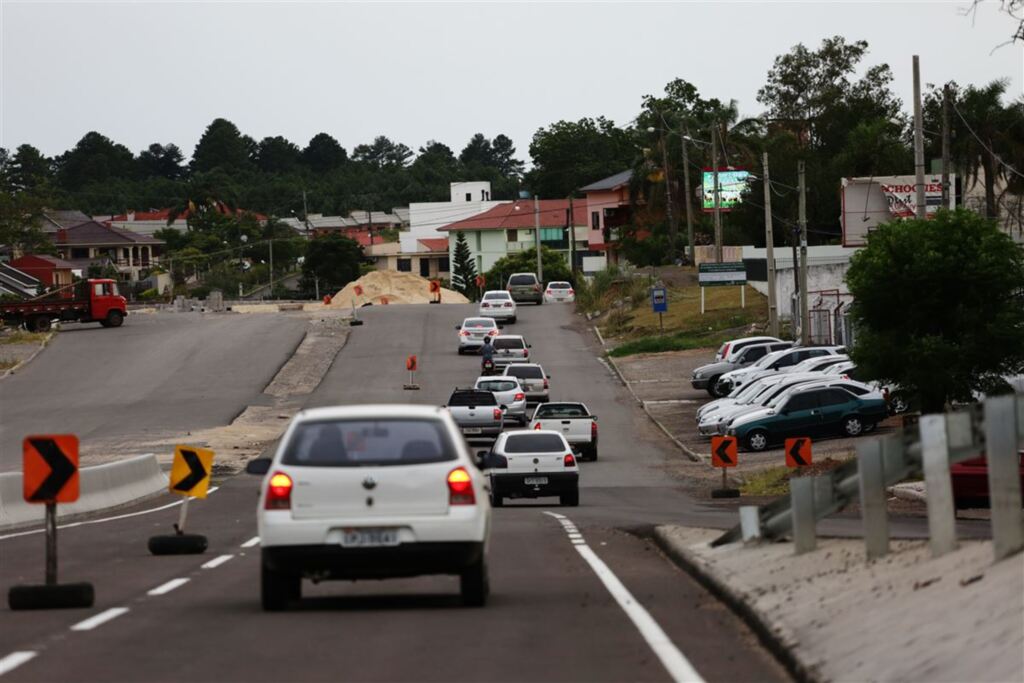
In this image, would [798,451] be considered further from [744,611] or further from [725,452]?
[744,611]

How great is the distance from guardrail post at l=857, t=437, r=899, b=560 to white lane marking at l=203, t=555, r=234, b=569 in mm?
8262

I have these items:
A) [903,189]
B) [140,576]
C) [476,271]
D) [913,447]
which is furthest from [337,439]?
[476,271]

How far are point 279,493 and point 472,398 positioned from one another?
3475cm

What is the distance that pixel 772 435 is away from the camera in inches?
1731

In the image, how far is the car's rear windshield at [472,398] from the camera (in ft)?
155

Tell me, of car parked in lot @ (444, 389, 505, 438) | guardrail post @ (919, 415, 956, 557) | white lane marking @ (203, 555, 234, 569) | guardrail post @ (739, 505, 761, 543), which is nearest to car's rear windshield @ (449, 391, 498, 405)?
car parked in lot @ (444, 389, 505, 438)

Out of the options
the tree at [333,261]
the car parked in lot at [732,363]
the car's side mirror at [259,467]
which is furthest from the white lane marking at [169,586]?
the tree at [333,261]

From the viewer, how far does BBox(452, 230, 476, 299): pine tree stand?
5628 inches

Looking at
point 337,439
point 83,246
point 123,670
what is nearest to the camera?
point 123,670

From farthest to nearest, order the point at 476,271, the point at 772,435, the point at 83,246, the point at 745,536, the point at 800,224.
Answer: the point at 83,246, the point at 476,271, the point at 800,224, the point at 772,435, the point at 745,536

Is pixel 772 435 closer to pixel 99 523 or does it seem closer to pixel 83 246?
pixel 99 523

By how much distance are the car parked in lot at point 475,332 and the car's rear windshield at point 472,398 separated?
24.2 m

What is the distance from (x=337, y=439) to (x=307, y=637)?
67.3 inches

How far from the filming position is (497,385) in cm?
5181
